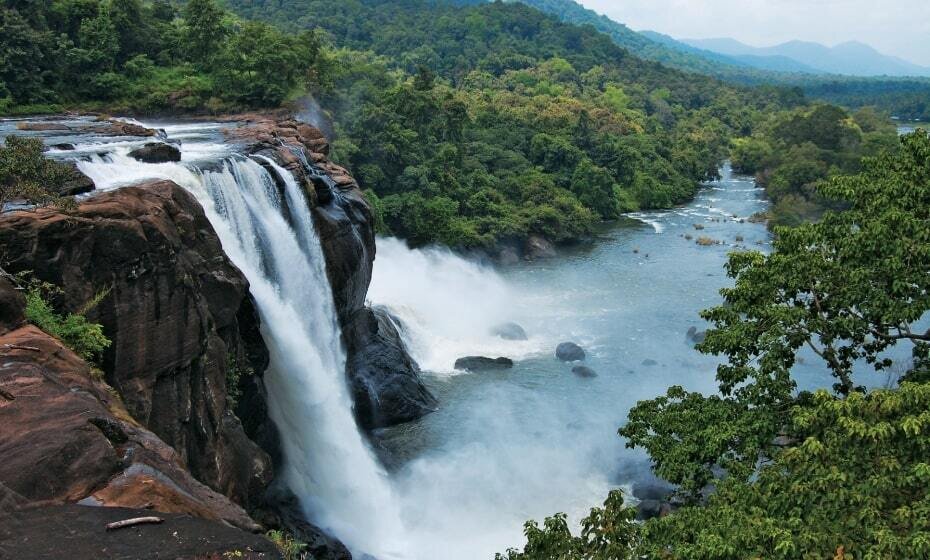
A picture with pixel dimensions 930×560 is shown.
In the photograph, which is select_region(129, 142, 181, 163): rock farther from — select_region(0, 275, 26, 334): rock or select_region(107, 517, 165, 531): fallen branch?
select_region(107, 517, 165, 531): fallen branch

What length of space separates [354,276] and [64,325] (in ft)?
44.7

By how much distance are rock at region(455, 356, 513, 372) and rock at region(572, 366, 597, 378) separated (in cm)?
275

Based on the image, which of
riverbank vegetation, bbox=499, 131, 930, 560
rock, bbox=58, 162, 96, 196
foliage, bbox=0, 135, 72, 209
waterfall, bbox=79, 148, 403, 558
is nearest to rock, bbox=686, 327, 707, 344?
waterfall, bbox=79, 148, 403, 558

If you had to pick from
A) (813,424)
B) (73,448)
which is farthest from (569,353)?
(73,448)

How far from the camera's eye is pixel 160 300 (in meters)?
14.0

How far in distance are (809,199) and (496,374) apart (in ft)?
139

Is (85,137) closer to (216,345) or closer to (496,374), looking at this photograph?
(216,345)

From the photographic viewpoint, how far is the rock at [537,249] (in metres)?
51.1

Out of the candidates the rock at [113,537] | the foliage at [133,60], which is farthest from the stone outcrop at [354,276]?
the rock at [113,537]

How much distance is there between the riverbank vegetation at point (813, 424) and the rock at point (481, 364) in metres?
16.8

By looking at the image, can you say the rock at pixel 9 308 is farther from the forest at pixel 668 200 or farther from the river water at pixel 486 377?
the river water at pixel 486 377

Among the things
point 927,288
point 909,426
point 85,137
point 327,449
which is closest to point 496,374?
point 327,449

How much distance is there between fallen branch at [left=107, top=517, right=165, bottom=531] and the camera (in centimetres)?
796

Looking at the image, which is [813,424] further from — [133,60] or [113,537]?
[133,60]
